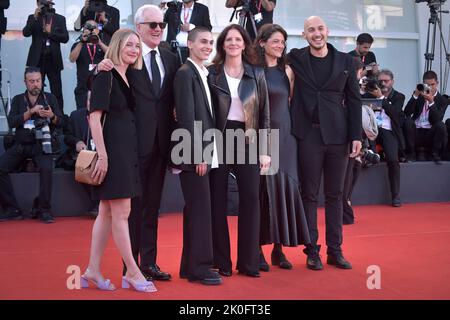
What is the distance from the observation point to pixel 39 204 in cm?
803

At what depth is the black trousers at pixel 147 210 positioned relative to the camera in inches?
186

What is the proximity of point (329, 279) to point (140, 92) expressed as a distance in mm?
1786

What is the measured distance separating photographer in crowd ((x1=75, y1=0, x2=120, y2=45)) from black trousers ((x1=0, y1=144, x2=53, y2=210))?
5.94 feet

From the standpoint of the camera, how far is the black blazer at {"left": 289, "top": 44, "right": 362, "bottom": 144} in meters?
5.33

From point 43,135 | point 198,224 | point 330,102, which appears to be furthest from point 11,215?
point 330,102

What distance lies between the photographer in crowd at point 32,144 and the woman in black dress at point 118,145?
3.51m

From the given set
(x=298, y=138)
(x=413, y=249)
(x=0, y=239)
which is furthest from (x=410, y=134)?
(x=0, y=239)

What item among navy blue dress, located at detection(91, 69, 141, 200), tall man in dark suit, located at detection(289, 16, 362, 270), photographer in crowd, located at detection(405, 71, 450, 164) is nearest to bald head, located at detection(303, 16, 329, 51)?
tall man in dark suit, located at detection(289, 16, 362, 270)

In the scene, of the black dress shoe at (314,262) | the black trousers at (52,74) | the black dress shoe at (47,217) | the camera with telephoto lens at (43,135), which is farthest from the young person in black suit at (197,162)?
the black trousers at (52,74)

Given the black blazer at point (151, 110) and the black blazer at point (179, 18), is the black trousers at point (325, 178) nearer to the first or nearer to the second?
the black blazer at point (151, 110)

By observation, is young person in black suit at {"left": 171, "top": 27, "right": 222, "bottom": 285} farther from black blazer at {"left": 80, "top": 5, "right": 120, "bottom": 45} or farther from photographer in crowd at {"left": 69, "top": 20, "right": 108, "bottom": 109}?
black blazer at {"left": 80, "top": 5, "right": 120, "bottom": 45}

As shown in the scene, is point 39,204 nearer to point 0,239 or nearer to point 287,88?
point 0,239

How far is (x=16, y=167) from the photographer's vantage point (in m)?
8.11

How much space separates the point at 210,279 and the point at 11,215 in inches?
152
